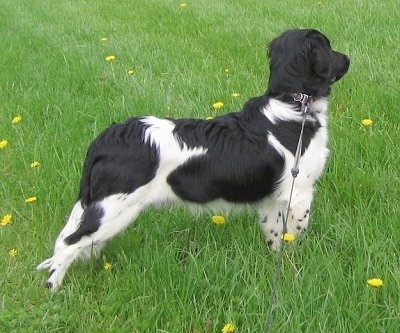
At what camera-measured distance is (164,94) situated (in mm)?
4918

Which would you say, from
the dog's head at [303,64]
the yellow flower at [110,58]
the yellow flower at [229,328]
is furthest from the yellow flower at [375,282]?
the yellow flower at [110,58]

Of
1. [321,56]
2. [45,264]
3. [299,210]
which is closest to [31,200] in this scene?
[45,264]

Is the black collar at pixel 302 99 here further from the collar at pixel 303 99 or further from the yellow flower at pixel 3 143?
the yellow flower at pixel 3 143

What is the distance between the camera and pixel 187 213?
340cm

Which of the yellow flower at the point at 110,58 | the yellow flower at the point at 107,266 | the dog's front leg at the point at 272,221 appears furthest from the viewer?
the yellow flower at the point at 110,58

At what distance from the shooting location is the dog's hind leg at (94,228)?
9.22 feet

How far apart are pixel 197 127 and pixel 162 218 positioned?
2.33 ft

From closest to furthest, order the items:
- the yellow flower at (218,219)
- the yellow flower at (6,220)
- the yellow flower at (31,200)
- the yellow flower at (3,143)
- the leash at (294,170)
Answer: the leash at (294,170)
the yellow flower at (218,219)
the yellow flower at (6,220)
the yellow flower at (31,200)
the yellow flower at (3,143)

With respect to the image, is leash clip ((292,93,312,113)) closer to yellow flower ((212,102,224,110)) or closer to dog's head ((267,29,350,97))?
dog's head ((267,29,350,97))

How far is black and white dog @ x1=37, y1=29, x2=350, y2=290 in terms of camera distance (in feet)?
9.20

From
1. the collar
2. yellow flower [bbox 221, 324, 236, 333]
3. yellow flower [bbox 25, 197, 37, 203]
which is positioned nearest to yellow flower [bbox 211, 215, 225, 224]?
the collar

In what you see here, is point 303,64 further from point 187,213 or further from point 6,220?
point 6,220

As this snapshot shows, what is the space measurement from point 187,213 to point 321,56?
1.13m

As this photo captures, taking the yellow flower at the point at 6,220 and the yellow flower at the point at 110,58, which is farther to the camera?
the yellow flower at the point at 110,58
